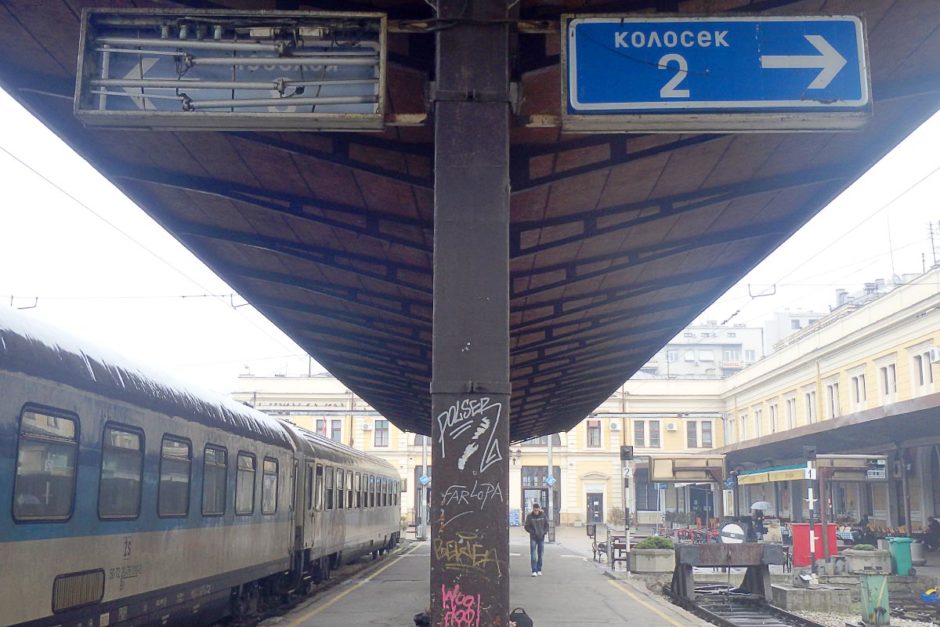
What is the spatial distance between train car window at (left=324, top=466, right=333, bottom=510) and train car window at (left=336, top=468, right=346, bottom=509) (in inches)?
29.4

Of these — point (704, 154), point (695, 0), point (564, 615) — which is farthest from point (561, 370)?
point (695, 0)

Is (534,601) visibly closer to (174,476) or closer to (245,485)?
(245,485)

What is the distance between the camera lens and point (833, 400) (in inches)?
1511

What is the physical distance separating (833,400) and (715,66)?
121 ft

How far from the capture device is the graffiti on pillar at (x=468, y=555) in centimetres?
434

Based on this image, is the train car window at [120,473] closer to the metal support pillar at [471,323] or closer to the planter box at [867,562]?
the metal support pillar at [471,323]

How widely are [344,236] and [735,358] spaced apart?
9465cm

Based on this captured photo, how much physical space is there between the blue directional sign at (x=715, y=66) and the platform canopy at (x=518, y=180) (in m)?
0.23

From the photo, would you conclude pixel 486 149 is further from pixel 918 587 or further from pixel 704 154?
pixel 918 587

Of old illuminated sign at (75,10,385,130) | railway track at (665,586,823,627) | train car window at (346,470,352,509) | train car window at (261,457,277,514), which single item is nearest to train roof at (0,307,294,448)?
train car window at (261,457,277,514)

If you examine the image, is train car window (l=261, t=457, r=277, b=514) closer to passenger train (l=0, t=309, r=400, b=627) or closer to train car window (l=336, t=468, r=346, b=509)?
passenger train (l=0, t=309, r=400, b=627)

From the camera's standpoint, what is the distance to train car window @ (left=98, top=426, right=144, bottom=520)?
7457mm

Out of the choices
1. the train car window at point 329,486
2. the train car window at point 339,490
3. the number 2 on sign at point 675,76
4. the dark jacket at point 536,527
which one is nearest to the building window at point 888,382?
the dark jacket at point 536,527

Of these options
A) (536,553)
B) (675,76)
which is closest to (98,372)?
(675,76)
